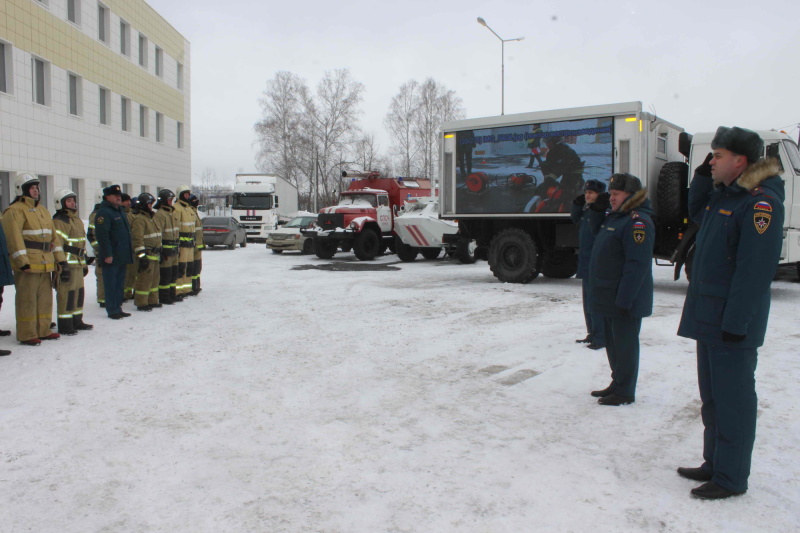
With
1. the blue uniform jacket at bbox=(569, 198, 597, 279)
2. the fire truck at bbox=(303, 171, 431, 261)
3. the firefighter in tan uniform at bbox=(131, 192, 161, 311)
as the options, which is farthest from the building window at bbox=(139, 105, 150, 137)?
the blue uniform jacket at bbox=(569, 198, 597, 279)

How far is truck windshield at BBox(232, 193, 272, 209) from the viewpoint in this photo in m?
30.1

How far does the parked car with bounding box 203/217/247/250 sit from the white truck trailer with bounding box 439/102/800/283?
14.1m

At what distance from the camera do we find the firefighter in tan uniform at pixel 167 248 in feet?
32.5

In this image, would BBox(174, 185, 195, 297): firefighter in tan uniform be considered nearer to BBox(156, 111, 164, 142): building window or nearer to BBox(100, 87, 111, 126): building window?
BBox(100, 87, 111, 126): building window

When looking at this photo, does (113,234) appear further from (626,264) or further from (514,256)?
(514,256)

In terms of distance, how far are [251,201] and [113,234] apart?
21824mm

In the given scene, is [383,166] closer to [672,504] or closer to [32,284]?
[32,284]

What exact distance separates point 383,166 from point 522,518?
6065cm

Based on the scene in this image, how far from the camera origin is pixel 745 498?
10.8 ft

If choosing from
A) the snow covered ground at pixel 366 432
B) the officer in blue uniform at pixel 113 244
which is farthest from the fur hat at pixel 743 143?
the officer in blue uniform at pixel 113 244

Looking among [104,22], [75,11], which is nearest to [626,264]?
[75,11]

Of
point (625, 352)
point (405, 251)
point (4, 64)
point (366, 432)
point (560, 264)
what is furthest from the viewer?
point (405, 251)

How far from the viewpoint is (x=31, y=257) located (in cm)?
703

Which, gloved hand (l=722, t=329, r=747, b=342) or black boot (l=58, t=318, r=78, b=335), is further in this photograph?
black boot (l=58, t=318, r=78, b=335)
